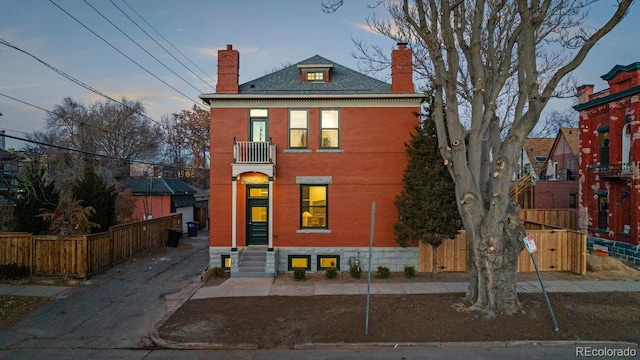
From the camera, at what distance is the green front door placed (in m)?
16.2

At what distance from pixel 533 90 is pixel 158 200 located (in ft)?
86.3

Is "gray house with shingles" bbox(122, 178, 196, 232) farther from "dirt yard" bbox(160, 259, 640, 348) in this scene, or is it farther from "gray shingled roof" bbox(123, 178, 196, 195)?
"dirt yard" bbox(160, 259, 640, 348)

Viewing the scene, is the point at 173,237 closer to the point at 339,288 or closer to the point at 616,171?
the point at 339,288

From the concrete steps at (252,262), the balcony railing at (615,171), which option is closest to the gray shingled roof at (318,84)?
the concrete steps at (252,262)

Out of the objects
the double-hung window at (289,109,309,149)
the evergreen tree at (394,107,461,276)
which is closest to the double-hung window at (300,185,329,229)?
the double-hung window at (289,109,309,149)

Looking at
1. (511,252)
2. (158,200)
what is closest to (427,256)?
(511,252)

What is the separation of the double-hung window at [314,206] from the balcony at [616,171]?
579 inches

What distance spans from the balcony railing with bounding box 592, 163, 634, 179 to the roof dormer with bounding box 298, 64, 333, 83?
15.1m

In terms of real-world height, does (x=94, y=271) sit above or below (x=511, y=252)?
below

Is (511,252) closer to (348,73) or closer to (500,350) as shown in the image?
(500,350)

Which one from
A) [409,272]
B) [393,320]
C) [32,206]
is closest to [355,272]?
[409,272]

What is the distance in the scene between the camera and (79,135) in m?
38.9

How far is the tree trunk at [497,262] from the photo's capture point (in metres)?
9.91

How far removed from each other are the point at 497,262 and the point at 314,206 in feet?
26.3
